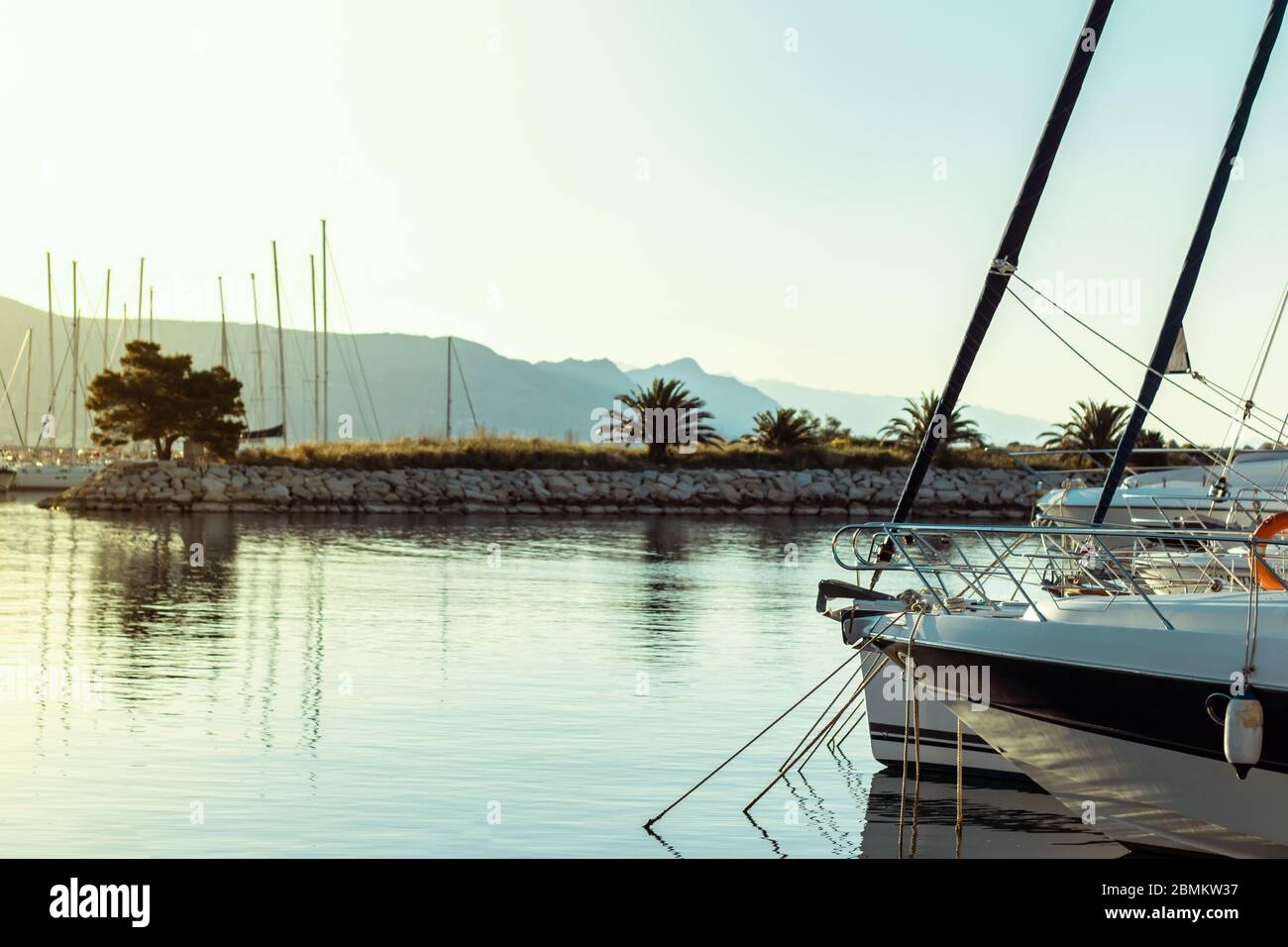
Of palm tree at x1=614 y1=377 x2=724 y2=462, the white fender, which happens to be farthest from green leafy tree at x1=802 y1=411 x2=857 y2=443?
the white fender

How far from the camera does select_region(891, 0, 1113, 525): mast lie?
10.8m

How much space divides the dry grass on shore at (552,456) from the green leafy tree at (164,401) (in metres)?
1.83

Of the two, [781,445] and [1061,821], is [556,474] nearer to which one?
[781,445]

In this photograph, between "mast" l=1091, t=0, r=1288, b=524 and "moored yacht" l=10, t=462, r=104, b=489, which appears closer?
"mast" l=1091, t=0, r=1288, b=524

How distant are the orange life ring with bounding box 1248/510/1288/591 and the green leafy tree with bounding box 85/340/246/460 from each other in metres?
49.3

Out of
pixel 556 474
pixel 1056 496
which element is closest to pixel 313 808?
pixel 1056 496

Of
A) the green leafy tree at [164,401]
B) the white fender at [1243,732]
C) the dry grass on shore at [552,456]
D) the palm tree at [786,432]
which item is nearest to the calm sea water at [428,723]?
the white fender at [1243,732]

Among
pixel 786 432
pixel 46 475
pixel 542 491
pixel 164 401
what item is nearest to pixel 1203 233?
pixel 542 491

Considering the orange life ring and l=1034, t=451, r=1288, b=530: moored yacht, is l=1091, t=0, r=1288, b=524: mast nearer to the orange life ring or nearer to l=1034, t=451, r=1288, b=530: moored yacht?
l=1034, t=451, r=1288, b=530: moored yacht

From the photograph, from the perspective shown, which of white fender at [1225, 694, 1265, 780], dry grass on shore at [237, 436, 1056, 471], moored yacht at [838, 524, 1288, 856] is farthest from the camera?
dry grass on shore at [237, 436, 1056, 471]

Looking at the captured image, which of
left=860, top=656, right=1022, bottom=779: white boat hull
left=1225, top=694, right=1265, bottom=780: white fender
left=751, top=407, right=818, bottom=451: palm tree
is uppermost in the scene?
left=751, top=407, right=818, bottom=451: palm tree

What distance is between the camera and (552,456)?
60906 mm

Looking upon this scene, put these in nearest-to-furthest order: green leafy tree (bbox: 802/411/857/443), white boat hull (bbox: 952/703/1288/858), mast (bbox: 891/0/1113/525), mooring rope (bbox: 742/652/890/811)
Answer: white boat hull (bbox: 952/703/1288/858) → mooring rope (bbox: 742/652/890/811) → mast (bbox: 891/0/1113/525) → green leafy tree (bbox: 802/411/857/443)

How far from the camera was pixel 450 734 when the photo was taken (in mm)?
12242
